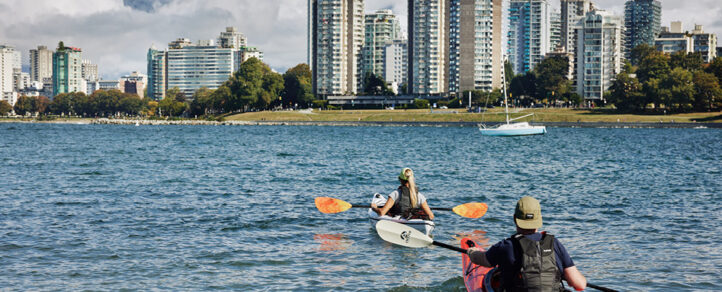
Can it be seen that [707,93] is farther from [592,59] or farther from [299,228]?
[299,228]

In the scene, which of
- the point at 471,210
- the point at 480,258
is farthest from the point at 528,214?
the point at 471,210

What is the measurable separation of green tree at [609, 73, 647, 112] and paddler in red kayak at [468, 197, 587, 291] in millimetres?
153795

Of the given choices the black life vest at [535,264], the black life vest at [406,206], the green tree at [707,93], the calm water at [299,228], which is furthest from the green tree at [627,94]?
the black life vest at [535,264]

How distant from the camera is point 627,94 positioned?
6117 inches

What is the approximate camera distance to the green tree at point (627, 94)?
154 metres

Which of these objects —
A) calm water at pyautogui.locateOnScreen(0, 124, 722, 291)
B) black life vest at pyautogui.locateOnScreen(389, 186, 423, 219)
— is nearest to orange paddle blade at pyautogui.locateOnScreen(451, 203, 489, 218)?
calm water at pyautogui.locateOnScreen(0, 124, 722, 291)

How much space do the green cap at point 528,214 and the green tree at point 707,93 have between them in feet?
503

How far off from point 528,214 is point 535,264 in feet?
2.51

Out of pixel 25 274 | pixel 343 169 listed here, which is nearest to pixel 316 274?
pixel 25 274

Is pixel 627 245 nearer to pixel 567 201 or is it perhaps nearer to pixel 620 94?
pixel 567 201

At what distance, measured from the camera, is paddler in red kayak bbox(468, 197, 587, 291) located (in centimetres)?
994

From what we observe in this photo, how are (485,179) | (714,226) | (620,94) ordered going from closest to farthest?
(714,226), (485,179), (620,94)

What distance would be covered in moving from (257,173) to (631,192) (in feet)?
72.2

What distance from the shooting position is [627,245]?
20531 mm
